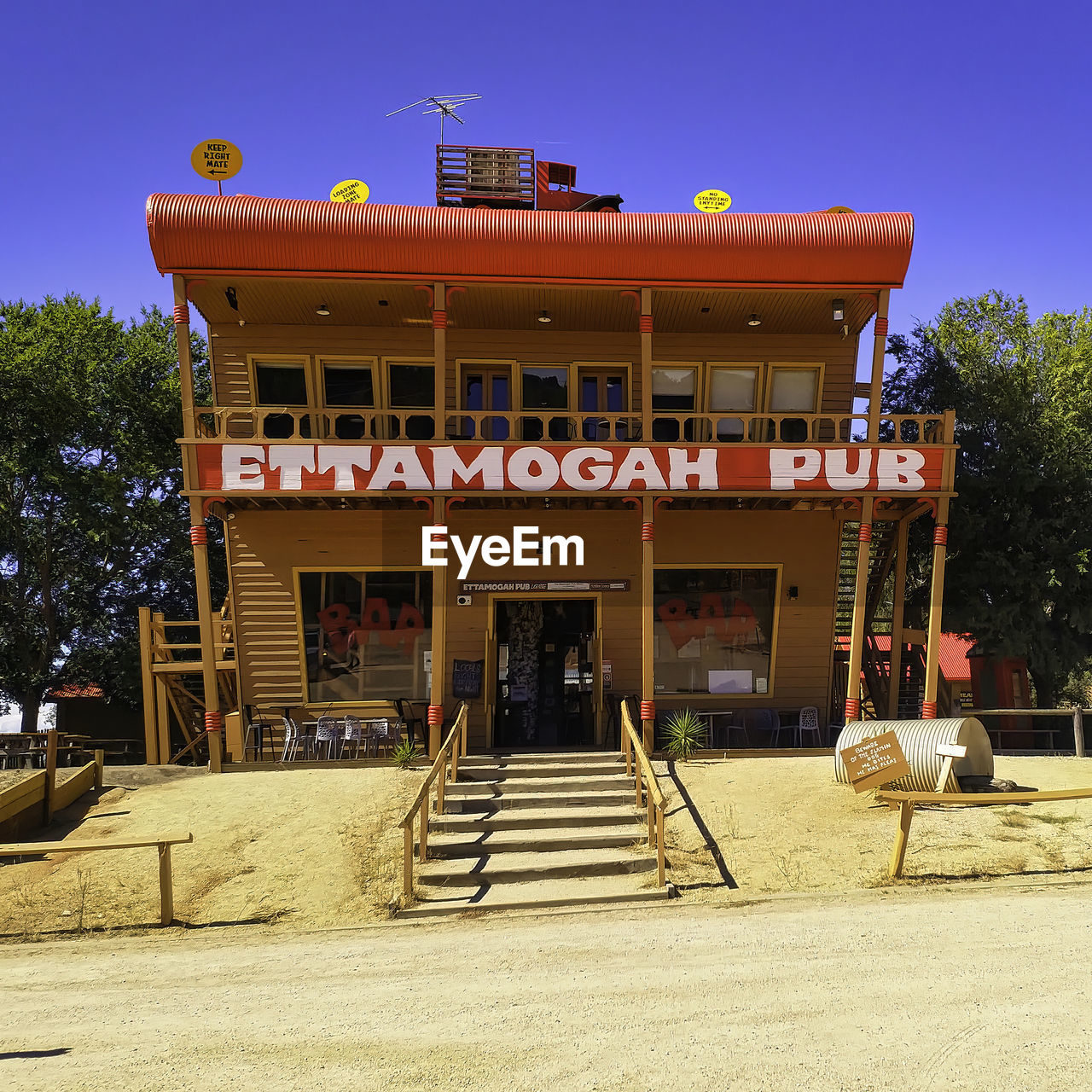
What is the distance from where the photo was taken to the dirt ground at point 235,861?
9.05 meters

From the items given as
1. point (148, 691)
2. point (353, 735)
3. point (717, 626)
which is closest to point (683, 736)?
point (717, 626)

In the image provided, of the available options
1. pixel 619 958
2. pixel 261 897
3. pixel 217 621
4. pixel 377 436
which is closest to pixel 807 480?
pixel 377 436

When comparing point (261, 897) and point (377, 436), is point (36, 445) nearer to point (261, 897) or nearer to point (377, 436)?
point (377, 436)

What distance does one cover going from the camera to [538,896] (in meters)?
9.31

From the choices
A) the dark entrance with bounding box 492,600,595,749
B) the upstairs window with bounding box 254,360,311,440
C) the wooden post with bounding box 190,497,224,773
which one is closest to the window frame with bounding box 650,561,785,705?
the dark entrance with bounding box 492,600,595,749

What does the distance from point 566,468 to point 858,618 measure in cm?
547

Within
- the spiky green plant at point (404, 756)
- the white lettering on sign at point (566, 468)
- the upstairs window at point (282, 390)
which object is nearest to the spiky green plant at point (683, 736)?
the white lettering on sign at point (566, 468)

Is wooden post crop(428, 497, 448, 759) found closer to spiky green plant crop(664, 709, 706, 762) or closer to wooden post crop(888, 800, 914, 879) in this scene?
spiky green plant crop(664, 709, 706, 762)

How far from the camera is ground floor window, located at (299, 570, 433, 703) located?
52.1 ft

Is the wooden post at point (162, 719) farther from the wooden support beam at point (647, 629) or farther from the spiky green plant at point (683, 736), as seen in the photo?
the spiky green plant at point (683, 736)

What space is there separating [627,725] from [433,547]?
4358mm

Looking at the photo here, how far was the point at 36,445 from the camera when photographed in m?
24.3

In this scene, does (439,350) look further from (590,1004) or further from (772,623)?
(590,1004)
